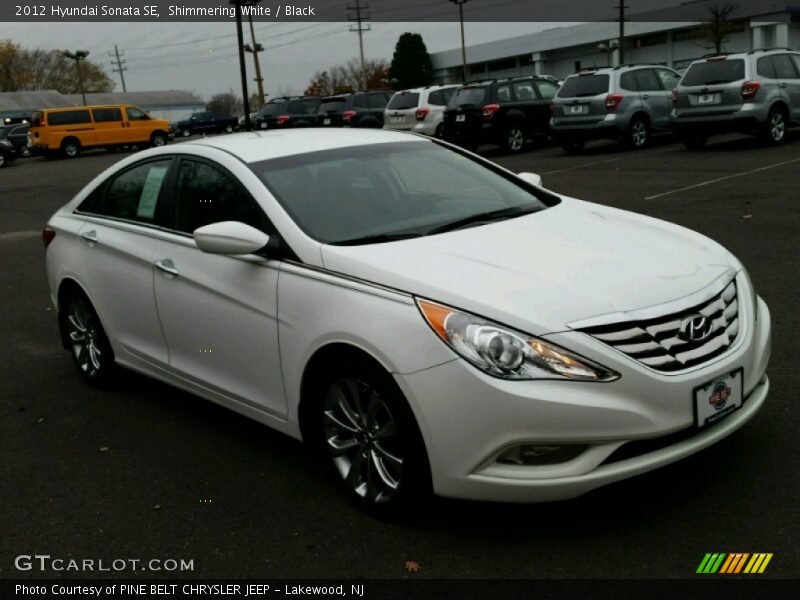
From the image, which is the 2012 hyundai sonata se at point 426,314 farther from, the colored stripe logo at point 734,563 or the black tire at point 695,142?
the black tire at point 695,142

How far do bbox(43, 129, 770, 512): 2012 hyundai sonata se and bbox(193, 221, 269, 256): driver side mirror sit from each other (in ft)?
0.03

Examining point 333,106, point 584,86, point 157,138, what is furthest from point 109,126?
point 584,86

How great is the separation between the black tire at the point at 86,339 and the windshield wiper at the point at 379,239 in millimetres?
2209

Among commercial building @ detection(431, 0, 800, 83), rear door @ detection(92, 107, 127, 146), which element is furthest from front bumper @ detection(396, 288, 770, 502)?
commercial building @ detection(431, 0, 800, 83)

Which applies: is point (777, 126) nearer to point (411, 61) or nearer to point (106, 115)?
point (106, 115)

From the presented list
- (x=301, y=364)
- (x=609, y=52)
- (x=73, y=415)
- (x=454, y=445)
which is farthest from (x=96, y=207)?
(x=609, y=52)

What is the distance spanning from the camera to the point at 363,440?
402 centimetres

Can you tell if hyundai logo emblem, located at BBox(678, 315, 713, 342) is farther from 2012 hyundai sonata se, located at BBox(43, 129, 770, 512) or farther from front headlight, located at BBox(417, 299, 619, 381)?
front headlight, located at BBox(417, 299, 619, 381)

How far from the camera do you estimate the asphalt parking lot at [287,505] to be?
11.9 ft

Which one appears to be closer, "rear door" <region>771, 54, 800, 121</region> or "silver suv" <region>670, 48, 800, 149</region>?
"silver suv" <region>670, 48, 800, 149</region>

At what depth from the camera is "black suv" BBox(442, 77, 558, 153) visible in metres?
22.3

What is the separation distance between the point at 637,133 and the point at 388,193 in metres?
16.8

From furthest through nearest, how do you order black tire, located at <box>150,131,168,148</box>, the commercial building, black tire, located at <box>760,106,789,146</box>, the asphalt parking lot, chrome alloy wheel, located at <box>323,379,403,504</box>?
the commercial building, black tire, located at <box>150,131,168,148</box>, black tire, located at <box>760,106,789,146</box>, chrome alloy wheel, located at <box>323,379,403,504</box>, the asphalt parking lot

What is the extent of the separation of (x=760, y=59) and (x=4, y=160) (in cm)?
2825
